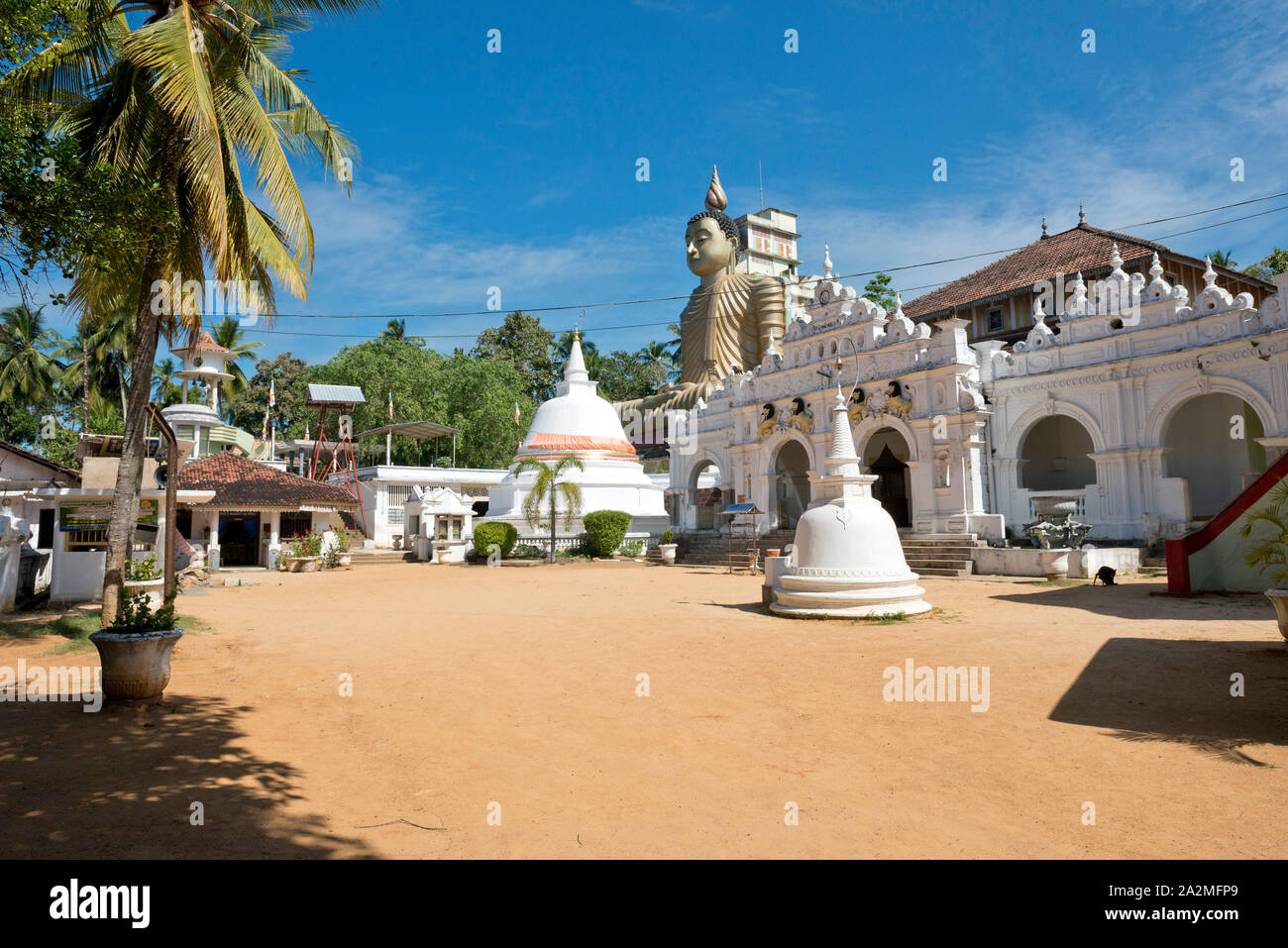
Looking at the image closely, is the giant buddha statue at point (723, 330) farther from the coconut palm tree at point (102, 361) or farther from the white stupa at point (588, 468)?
the coconut palm tree at point (102, 361)

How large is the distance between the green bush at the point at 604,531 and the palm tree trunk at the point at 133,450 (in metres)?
18.4

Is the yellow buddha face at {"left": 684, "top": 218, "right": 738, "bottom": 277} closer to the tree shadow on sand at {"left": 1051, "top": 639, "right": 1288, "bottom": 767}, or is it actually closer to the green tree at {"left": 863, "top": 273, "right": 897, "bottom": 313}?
the green tree at {"left": 863, "top": 273, "right": 897, "bottom": 313}

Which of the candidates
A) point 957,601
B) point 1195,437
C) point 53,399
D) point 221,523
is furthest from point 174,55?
point 53,399

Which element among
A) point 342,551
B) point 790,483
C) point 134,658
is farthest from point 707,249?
point 134,658

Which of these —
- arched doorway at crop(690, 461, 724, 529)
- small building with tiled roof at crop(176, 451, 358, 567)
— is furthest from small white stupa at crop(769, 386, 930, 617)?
small building with tiled roof at crop(176, 451, 358, 567)

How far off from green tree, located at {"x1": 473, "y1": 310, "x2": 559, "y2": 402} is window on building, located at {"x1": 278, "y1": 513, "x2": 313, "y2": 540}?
94.2 ft

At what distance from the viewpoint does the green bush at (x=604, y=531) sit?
2736 cm

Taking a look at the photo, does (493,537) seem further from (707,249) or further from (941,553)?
(707,249)

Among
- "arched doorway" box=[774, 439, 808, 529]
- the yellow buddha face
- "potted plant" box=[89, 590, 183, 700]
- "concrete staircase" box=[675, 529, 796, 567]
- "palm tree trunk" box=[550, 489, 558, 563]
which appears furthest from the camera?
the yellow buddha face

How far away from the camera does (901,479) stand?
84.6ft

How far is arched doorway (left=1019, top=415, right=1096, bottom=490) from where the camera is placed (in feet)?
74.0

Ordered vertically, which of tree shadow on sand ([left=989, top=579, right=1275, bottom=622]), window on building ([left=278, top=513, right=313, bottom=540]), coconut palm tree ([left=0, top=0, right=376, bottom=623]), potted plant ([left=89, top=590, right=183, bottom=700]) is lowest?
tree shadow on sand ([left=989, top=579, right=1275, bottom=622])

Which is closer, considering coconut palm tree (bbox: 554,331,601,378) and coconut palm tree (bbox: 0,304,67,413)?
coconut palm tree (bbox: 0,304,67,413)
